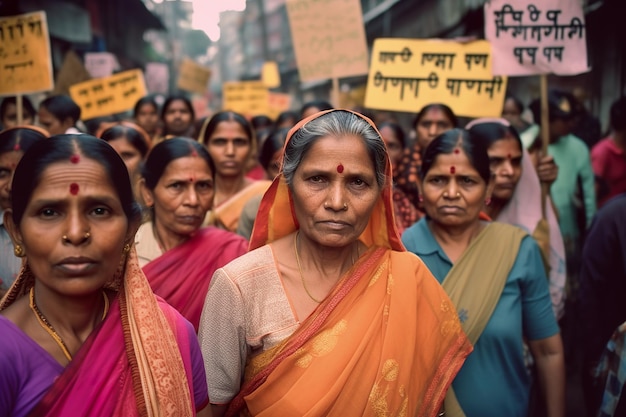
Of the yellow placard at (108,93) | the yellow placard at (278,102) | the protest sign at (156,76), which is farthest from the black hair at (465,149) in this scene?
the protest sign at (156,76)

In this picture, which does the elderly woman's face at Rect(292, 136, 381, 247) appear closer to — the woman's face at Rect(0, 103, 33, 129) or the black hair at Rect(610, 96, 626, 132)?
the black hair at Rect(610, 96, 626, 132)

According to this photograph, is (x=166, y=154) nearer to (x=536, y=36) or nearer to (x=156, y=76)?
(x=536, y=36)

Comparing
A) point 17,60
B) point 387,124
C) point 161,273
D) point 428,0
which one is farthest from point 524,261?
point 428,0

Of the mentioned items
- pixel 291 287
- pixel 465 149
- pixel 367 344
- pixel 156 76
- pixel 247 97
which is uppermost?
pixel 156 76

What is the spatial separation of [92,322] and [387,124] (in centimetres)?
442

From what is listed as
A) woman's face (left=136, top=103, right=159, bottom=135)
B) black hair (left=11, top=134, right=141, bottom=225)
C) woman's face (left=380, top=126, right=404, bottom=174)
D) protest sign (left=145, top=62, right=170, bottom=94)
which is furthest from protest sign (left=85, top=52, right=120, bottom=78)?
black hair (left=11, top=134, right=141, bottom=225)

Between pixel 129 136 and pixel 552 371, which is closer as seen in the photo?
pixel 552 371

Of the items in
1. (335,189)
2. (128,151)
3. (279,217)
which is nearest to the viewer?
(335,189)

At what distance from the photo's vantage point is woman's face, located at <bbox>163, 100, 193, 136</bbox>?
23.2ft

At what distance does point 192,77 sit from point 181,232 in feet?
27.8

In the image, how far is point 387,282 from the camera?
90.9 inches

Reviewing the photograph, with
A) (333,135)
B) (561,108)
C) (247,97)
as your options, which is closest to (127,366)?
(333,135)

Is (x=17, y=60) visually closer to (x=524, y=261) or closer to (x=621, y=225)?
(x=524, y=261)

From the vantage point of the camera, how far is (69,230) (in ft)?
5.17
